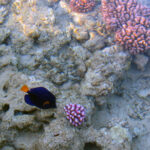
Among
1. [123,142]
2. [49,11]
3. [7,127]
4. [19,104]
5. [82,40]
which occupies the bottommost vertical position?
[123,142]

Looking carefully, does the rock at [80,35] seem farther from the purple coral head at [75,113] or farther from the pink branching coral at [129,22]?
the purple coral head at [75,113]

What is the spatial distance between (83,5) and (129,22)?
5.21ft

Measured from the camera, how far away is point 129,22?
4062mm

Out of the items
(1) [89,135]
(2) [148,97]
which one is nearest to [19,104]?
(1) [89,135]

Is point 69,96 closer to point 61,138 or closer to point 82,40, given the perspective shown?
point 61,138

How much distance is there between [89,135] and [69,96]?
0.85 meters

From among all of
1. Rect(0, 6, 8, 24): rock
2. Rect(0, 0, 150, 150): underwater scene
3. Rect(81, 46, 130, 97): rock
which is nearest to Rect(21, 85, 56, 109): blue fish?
Rect(0, 0, 150, 150): underwater scene

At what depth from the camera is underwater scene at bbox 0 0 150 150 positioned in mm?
2574

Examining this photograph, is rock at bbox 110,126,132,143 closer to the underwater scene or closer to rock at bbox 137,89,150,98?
the underwater scene

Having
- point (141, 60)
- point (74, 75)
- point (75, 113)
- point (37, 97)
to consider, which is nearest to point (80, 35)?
point (74, 75)

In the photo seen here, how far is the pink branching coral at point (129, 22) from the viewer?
12.6 ft

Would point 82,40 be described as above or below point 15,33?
below

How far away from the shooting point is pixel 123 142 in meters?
2.70

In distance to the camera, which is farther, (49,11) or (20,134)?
(49,11)
